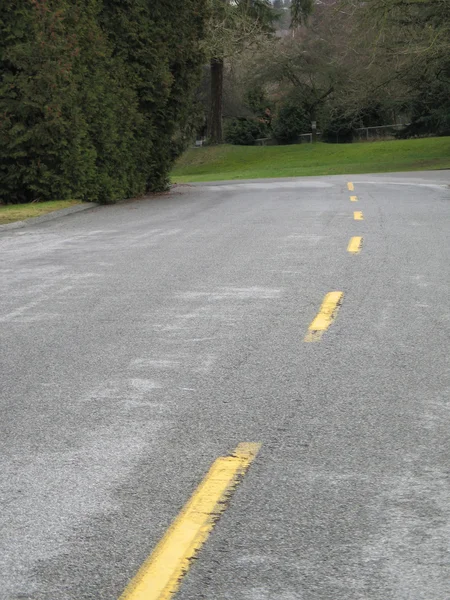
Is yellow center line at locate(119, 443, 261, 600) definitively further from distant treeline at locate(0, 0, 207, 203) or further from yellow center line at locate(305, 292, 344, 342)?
distant treeline at locate(0, 0, 207, 203)

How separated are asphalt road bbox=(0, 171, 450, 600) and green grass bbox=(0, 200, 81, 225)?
22.8 ft

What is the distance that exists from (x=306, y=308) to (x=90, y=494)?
456cm

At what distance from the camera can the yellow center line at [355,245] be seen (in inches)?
496

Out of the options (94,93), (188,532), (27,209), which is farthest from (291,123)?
(188,532)

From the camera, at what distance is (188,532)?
409 cm

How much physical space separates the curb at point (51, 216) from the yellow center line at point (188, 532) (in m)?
13.8

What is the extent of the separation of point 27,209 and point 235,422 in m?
15.3

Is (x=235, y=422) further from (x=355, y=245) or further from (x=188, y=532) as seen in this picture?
(x=355, y=245)

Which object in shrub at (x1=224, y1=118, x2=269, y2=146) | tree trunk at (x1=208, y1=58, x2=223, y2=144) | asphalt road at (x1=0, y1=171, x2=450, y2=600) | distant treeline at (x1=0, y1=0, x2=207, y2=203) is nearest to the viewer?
asphalt road at (x1=0, y1=171, x2=450, y2=600)

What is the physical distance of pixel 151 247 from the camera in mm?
13906

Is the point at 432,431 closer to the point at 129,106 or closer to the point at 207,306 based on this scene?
the point at 207,306

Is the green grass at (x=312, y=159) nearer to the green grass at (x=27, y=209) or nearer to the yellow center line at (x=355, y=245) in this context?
the green grass at (x=27, y=209)

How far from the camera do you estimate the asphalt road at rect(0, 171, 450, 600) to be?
3.81 metres

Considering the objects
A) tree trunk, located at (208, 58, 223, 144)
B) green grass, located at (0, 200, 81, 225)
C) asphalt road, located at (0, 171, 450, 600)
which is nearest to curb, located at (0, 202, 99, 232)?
green grass, located at (0, 200, 81, 225)
